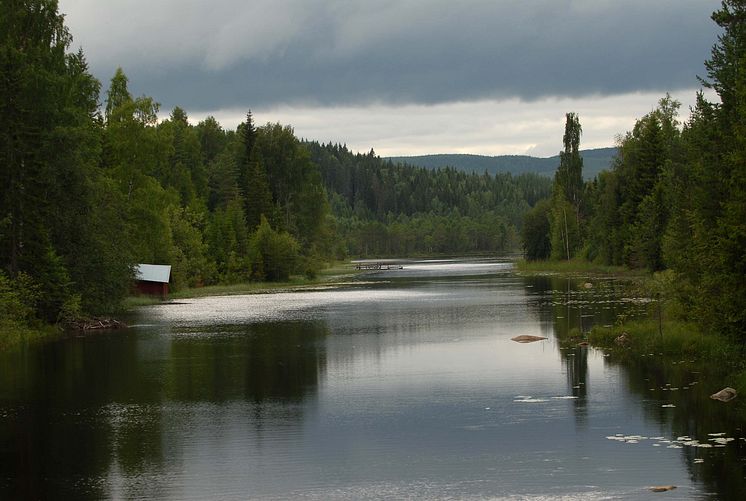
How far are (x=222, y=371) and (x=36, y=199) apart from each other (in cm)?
2006

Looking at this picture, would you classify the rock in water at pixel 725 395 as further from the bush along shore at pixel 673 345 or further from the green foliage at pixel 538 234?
the green foliage at pixel 538 234

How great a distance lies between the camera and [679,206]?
49281 mm

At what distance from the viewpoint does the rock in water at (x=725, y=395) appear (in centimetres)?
2834

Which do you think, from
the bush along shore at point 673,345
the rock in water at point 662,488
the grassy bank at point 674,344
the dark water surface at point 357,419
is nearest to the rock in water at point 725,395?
the bush along shore at point 673,345

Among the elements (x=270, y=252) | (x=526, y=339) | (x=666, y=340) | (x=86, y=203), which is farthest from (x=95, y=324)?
(x=270, y=252)

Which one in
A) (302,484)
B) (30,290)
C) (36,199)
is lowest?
(302,484)

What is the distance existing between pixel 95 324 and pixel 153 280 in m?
28.4

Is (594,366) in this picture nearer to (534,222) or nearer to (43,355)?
(43,355)

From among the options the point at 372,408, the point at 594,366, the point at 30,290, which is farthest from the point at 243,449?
the point at 30,290

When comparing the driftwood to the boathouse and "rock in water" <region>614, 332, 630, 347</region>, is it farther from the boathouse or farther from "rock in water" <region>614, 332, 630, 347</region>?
"rock in water" <region>614, 332, 630, 347</region>

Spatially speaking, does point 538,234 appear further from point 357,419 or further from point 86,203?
point 357,419

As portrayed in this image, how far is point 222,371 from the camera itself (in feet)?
127

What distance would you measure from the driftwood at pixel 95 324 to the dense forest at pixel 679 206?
3223cm

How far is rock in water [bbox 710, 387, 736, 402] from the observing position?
93.0ft
